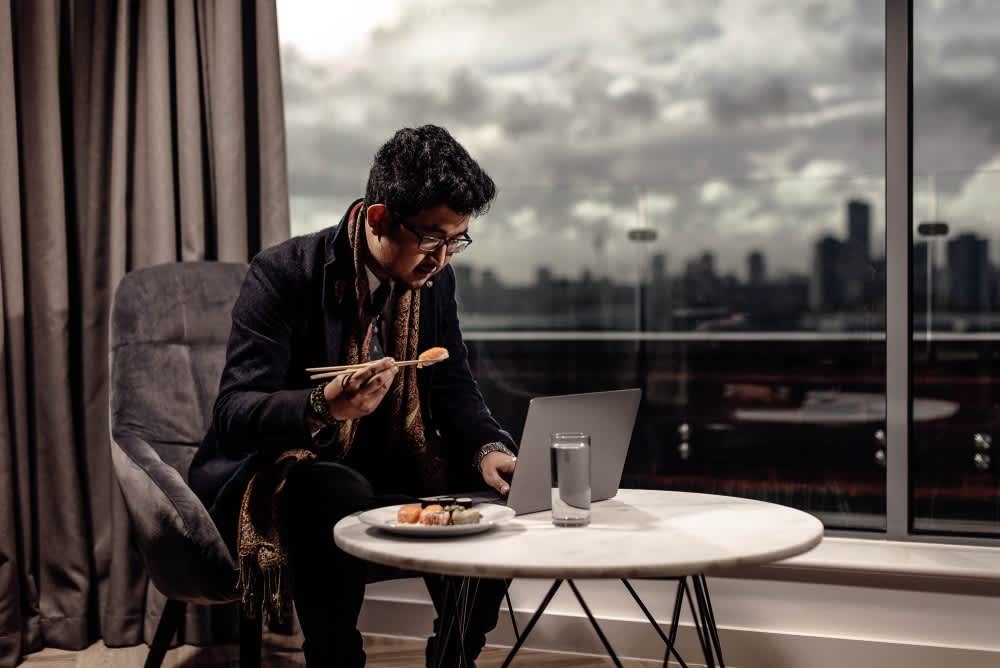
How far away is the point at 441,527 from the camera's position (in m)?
1.24

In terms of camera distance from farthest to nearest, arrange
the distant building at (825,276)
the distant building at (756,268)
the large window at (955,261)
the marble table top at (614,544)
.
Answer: the distant building at (756,268), the distant building at (825,276), the large window at (955,261), the marble table top at (614,544)

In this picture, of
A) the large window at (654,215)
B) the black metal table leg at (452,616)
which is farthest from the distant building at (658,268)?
the black metal table leg at (452,616)

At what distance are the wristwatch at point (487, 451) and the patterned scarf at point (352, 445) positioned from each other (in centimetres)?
8

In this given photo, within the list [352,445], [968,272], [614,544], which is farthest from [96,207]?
[968,272]

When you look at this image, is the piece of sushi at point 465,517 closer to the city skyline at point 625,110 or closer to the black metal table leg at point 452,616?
the black metal table leg at point 452,616

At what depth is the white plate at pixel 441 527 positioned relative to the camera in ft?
4.07

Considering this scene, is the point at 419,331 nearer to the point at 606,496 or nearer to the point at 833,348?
the point at 606,496

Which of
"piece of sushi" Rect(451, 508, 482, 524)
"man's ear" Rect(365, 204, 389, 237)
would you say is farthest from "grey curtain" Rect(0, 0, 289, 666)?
"piece of sushi" Rect(451, 508, 482, 524)

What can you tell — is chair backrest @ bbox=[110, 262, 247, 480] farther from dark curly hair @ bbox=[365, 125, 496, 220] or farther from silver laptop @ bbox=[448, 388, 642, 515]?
silver laptop @ bbox=[448, 388, 642, 515]

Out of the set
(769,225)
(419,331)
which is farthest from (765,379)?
(419,331)

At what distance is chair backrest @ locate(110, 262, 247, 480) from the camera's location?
200 centimetres

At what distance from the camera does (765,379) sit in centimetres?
347

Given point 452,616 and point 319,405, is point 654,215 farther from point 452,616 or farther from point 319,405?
point 452,616

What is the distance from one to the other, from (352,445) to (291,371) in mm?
178
